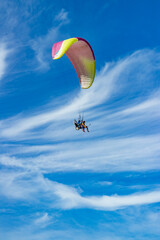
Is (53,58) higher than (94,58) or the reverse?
the reverse

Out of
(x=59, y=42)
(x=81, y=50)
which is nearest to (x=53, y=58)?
(x=59, y=42)

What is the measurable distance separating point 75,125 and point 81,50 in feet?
37.9

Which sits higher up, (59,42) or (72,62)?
(72,62)

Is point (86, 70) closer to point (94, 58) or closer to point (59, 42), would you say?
point (94, 58)

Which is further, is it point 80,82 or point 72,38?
point 80,82

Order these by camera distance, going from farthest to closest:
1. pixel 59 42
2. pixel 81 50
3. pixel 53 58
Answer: pixel 81 50
pixel 59 42
pixel 53 58

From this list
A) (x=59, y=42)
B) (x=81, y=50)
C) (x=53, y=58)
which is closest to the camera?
(x=53, y=58)

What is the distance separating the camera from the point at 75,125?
46.8 m

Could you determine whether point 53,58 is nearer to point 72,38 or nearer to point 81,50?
point 72,38

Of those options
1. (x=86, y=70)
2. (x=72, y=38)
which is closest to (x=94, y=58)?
(x=86, y=70)

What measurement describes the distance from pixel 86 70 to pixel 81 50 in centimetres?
314

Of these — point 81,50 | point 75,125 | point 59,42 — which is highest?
point 81,50

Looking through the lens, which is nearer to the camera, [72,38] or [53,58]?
[53,58]

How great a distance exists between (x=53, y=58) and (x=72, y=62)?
598 inches
